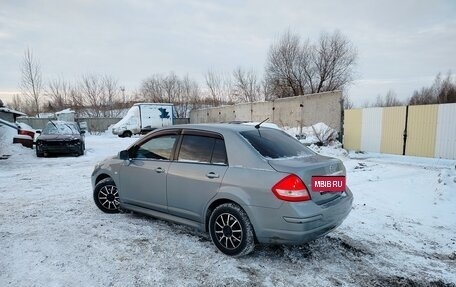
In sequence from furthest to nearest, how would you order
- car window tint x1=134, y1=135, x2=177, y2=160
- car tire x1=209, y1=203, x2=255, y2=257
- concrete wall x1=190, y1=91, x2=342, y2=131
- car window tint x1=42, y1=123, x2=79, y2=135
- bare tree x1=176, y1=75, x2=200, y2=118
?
bare tree x1=176, y1=75, x2=200, y2=118, concrete wall x1=190, y1=91, x2=342, y2=131, car window tint x1=42, y1=123, x2=79, y2=135, car window tint x1=134, y1=135, x2=177, y2=160, car tire x1=209, y1=203, x2=255, y2=257

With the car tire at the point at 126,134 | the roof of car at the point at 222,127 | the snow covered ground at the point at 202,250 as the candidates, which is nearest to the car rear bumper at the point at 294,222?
the snow covered ground at the point at 202,250

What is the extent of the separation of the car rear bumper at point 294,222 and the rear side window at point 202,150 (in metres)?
0.82

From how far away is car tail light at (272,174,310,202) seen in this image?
3332mm

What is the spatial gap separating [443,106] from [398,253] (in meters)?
9.47

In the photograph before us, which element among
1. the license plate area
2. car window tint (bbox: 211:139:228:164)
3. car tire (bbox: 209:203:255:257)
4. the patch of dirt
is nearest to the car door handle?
car window tint (bbox: 211:139:228:164)

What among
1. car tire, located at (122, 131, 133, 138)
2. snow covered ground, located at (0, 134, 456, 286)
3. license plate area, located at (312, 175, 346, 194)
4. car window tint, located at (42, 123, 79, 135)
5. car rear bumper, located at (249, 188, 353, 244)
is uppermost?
car window tint, located at (42, 123, 79, 135)

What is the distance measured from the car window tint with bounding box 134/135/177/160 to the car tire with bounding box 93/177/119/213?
0.83 m

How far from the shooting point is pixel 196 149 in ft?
13.9

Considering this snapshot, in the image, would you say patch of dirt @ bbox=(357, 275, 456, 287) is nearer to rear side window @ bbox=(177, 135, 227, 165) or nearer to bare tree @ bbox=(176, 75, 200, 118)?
rear side window @ bbox=(177, 135, 227, 165)

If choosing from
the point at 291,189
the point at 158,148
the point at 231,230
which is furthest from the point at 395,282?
the point at 158,148

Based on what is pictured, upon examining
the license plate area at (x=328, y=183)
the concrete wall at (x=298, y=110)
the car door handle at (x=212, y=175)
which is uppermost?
the concrete wall at (x=298, y=110)

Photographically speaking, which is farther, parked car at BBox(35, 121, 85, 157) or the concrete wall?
the concrete wall

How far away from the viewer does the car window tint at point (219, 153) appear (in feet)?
12.8

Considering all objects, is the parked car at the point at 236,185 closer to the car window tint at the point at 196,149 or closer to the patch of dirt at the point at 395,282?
the car window tint at the point at 196,149
